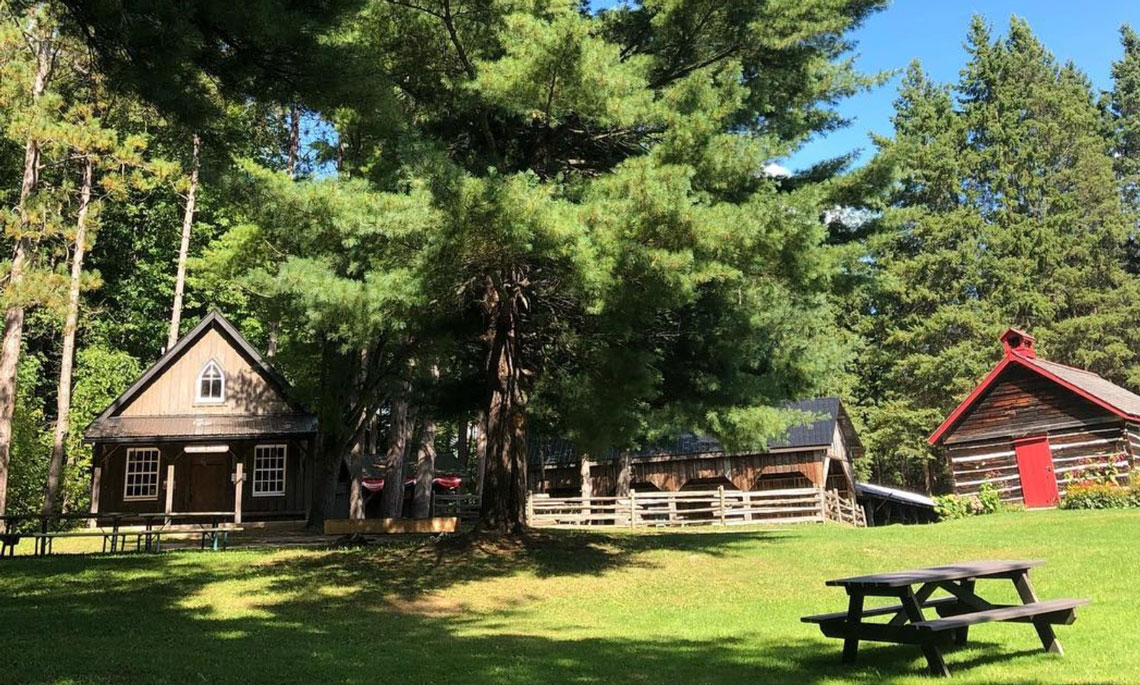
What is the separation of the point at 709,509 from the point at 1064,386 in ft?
37.8

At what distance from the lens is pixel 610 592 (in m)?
12.2

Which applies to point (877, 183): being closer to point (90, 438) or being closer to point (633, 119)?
point (633, 119)

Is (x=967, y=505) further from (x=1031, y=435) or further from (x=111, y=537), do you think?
(x=111, y=537)

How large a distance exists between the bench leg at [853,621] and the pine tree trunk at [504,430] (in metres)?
8.63

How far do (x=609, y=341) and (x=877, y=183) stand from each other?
500cm

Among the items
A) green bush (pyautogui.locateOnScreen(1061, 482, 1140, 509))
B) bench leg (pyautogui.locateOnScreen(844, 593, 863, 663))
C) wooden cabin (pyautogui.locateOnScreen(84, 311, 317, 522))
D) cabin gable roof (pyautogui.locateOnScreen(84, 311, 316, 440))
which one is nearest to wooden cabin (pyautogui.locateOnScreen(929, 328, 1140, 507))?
green bush (pyautogui.locateOnScreen(1061, 482, 1140, 509))

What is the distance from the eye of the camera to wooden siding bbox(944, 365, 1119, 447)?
85.5ft

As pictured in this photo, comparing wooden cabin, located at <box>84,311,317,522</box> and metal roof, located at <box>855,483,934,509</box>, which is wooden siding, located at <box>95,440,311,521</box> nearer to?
wooden cabin, located at <box>84,311,317,522</box>

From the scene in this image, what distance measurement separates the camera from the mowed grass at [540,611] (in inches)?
266

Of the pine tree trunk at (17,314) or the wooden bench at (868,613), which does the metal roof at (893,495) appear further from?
the pine tree trunk at (17,314)

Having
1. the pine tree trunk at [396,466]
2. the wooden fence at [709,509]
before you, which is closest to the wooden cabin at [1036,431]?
the wooden fence at [709,509]

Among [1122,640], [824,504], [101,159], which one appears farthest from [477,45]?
[824,504]

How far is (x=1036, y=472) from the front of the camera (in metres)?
26.9

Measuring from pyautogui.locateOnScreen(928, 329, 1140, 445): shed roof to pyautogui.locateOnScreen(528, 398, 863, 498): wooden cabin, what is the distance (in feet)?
16.1
